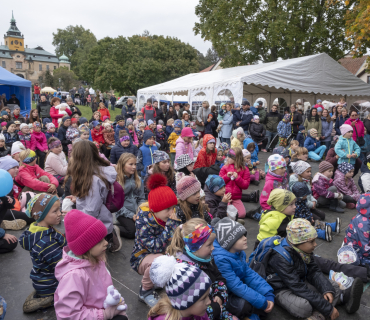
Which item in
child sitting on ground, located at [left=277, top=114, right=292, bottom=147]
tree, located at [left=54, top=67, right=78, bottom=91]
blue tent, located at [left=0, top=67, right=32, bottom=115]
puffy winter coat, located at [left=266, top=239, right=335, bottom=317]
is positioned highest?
tree, located at [left=54, top=67, right=78, bottom=91]

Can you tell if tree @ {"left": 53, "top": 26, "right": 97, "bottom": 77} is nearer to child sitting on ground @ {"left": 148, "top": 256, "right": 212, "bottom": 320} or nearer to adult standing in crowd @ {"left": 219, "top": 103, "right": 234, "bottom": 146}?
adult standing in crowd @ {"left": 219, "top": 103, "right": 234, "bottom": 146}

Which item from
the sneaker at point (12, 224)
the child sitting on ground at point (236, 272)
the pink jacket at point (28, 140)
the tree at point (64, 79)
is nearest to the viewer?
the child sitting on ground at point (236, 272)

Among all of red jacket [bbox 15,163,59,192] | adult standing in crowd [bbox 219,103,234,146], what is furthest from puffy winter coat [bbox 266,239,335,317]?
adult standing in crowd [bbox 219,103,234,146]

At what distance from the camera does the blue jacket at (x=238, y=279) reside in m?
2.90

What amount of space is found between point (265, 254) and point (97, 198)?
2.07 metres

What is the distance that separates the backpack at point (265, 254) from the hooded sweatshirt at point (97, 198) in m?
1.91

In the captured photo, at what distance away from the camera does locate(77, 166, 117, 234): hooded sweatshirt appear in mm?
3621

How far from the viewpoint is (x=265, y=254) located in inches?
132

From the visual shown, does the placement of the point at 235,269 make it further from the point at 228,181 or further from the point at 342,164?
the point at 342,164

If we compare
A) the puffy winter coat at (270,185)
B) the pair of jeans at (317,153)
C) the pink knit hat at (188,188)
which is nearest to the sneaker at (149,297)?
the pink knit hat at (188,188)

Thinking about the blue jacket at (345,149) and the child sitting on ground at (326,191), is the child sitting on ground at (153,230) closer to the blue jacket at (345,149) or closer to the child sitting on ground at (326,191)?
the child sitting on ground at (326,191)

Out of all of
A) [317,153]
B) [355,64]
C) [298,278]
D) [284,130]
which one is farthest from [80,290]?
[355,64]

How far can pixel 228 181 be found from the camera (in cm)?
578

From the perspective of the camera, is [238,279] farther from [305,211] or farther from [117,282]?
[305,211]
